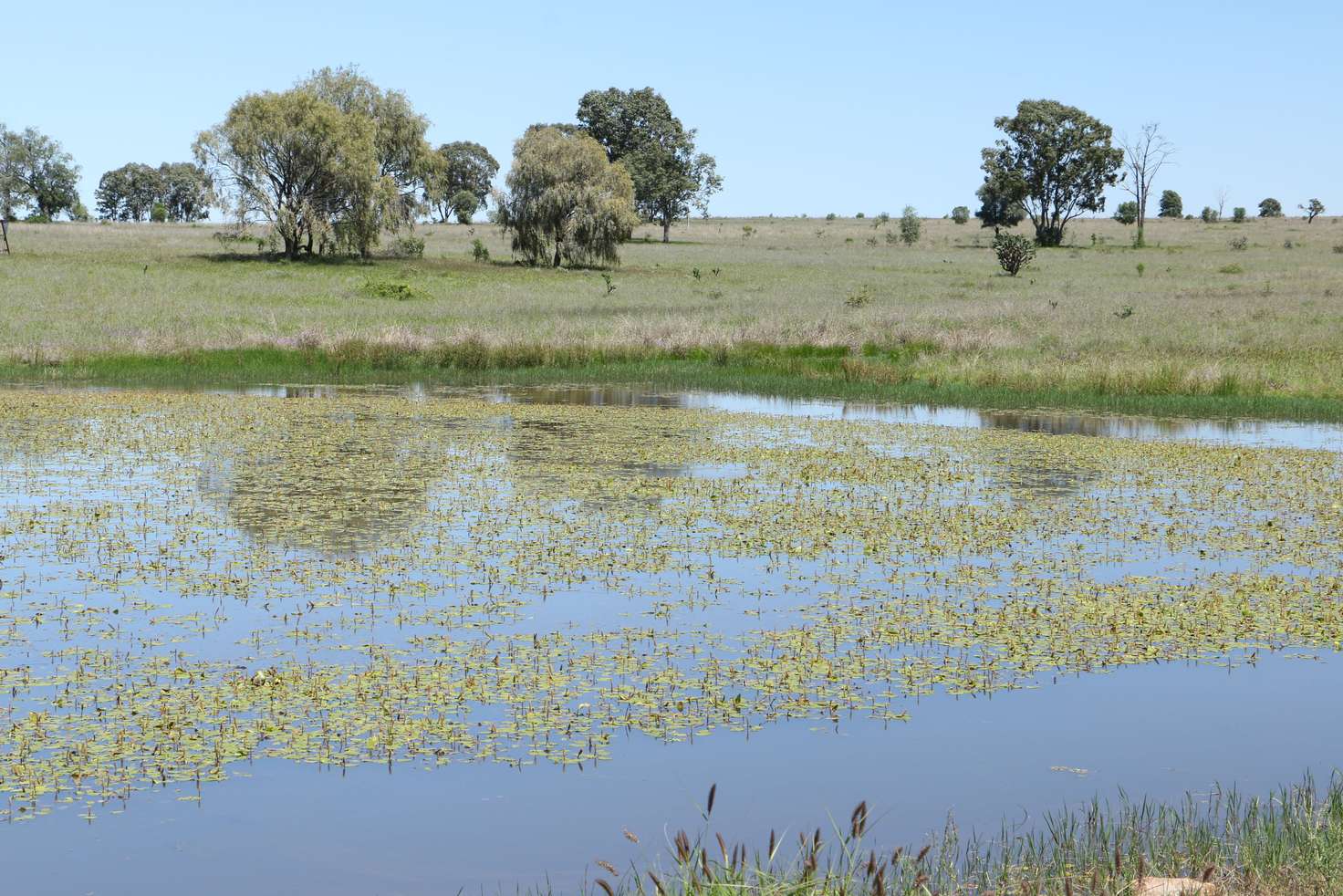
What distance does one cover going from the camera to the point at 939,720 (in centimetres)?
832

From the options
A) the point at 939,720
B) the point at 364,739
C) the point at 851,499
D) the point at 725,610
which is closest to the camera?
the point at 364,739

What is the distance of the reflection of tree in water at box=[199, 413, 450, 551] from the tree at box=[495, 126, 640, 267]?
48.0 m

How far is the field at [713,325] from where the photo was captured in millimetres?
30344

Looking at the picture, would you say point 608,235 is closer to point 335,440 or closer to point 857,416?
point 857,416

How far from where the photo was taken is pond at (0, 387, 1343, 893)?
676cm

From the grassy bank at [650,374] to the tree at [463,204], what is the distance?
9091 centimetres

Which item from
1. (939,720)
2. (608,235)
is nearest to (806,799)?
(939,720)

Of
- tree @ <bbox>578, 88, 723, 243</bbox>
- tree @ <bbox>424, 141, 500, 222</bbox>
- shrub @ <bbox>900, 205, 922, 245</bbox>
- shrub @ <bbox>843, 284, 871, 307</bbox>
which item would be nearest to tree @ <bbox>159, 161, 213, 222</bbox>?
tree @ <bbox>424, 141, 500, 222</bbox>

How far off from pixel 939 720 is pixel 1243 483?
11395mm

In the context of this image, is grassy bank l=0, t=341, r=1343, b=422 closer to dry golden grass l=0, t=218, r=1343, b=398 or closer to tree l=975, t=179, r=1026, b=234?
dry golden grass l=0, t=218, r=1343, b=398

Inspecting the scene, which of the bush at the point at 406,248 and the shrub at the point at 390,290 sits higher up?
the bush at the point at 406,248

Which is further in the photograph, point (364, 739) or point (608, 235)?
point (608, 235)

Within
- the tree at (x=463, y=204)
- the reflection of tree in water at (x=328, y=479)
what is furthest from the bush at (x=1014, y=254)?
the tree at (x=463, y=204)

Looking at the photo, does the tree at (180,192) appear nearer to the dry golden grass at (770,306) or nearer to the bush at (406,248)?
the dry golden grass at (770,306)
